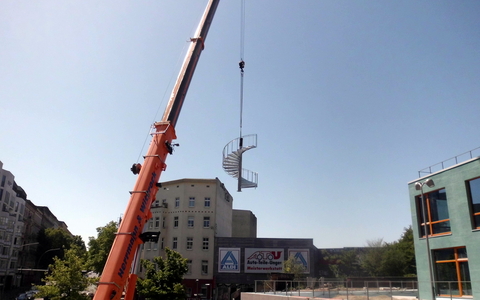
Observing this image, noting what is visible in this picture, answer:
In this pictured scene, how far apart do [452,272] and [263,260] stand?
93.0 ft

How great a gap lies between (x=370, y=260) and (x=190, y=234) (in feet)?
83.7

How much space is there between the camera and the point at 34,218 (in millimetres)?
91625

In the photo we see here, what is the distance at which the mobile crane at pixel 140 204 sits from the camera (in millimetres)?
13469

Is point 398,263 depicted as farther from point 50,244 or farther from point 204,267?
point 50,244

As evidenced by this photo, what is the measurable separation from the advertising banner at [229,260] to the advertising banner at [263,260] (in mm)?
1176

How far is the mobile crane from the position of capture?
1347 centimetres

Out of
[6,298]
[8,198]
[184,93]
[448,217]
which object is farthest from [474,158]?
[8,198]

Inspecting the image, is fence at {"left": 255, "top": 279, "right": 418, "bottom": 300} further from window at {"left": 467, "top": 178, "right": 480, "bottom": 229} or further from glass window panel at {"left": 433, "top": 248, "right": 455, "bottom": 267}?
window at {"left": 467, "top": 178, "right": 480, "bottom": 229}

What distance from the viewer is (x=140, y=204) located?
14.8m

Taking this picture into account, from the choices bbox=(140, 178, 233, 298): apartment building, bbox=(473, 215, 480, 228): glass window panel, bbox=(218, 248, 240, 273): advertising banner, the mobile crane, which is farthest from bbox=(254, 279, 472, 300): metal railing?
bbox=(140, 178, 233, 298): apartment building

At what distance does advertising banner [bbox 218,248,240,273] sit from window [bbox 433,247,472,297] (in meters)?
28.3

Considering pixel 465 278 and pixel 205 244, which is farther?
pixel 205 244

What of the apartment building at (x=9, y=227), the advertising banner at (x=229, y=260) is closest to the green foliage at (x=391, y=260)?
the advertising banner at (x=229, y=260)

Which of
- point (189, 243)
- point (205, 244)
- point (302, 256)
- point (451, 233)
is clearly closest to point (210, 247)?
point (205, 244)
